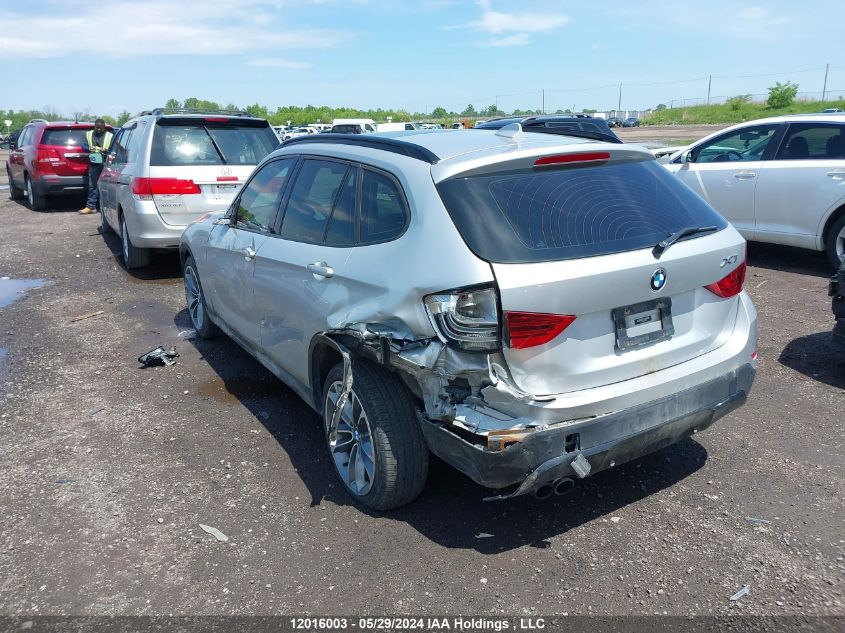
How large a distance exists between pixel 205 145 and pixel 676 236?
671 cm

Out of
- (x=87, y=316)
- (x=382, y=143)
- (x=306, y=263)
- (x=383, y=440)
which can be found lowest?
(x=87, y=316)

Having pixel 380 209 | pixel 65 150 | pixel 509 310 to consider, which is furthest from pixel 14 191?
pixel 509 310

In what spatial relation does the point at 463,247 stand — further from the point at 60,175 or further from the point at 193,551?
the point at 60,175

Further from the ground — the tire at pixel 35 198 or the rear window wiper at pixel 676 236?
the rear window wiper at pixel 676 236

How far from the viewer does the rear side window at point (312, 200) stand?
395 centimetres

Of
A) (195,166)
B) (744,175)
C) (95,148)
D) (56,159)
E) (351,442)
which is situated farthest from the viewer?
(56,159)

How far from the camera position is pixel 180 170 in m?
8.26

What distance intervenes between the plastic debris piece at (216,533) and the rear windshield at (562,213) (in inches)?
73.9

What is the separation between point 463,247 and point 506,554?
4.73 feet

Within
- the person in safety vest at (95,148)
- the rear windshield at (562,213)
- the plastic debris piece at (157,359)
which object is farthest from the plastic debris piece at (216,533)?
the person in safety vest at (95,148)

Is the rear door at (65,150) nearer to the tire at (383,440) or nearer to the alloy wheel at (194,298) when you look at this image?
the alloy wheel at (194,298)

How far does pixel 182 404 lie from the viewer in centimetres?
509

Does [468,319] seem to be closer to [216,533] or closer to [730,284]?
[730,284]

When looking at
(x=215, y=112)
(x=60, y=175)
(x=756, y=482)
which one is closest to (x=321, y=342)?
(x=756, y=482)
